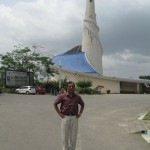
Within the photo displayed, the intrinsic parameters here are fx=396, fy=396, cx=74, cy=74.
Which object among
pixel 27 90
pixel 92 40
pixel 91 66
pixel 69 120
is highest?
pixel 92 40

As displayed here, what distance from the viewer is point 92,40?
289ft

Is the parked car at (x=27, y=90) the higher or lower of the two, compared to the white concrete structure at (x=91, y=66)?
lower

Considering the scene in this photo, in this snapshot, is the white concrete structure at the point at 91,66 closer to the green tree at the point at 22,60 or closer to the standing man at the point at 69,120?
the green tree at the point at 22,60

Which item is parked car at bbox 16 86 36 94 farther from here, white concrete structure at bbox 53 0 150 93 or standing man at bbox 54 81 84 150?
standing man at bbox 54 81 84 150

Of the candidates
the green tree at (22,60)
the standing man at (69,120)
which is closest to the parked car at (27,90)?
the green tree at (22,60)

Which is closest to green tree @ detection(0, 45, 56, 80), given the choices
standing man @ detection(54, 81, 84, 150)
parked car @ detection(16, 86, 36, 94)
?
parked car @ detection(16, 86, 36, 94)

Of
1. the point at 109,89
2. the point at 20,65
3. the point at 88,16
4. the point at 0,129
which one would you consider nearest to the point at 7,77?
the point at 20,65

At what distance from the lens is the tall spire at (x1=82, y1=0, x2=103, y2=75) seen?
280 ft

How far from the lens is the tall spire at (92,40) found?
85.3 m

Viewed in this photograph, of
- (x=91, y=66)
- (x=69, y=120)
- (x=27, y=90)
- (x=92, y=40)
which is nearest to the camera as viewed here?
(x=69, y=120)

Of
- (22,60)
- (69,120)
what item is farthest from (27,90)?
(69,120)

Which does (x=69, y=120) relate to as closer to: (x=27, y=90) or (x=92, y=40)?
(x=27, y=90)

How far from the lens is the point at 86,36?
87.8 m

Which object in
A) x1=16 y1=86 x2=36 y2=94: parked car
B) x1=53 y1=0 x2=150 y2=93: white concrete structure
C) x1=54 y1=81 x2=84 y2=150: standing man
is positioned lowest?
x1=54 y1=81 x2=84 y2=150: standing man
